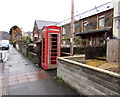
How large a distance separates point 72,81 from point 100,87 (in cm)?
133

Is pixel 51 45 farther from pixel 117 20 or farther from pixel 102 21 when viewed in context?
pixel 102 21

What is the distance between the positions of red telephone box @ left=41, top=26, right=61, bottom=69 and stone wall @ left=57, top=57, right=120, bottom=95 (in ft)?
7.07

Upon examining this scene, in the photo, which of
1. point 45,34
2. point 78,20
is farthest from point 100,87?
point 78,20

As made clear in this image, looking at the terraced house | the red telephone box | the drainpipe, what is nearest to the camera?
the red telephone box

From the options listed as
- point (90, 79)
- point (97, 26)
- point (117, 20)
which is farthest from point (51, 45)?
point (97, 26)

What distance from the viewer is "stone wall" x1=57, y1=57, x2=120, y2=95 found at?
246 centimetres

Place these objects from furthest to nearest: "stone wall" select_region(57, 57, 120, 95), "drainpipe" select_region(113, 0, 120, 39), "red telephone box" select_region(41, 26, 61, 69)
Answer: "drainpipe" select_region(113, 0, 120, 39), "red telephone box" select_region(41, 26, 61, 69), "stone wall" select_region(57, 57, 120, 95)

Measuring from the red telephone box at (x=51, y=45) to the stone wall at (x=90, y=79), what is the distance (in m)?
2.15

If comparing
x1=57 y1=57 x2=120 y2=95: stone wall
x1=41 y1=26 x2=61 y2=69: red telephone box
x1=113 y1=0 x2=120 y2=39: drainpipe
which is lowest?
x1=57 y1=57 x2=120 y2=95: stone wall

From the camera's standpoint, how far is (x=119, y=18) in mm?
10008

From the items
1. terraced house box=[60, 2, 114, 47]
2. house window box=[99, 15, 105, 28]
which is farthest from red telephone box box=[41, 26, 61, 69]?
house window box=[99, 15, 105, 28]

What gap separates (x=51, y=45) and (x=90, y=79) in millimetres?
3981

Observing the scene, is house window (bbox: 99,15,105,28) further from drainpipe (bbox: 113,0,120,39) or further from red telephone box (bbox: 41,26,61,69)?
red telephone box (bbox: 41,26,61,69)

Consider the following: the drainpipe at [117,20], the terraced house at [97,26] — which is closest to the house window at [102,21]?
the terraced house at [97,26]
